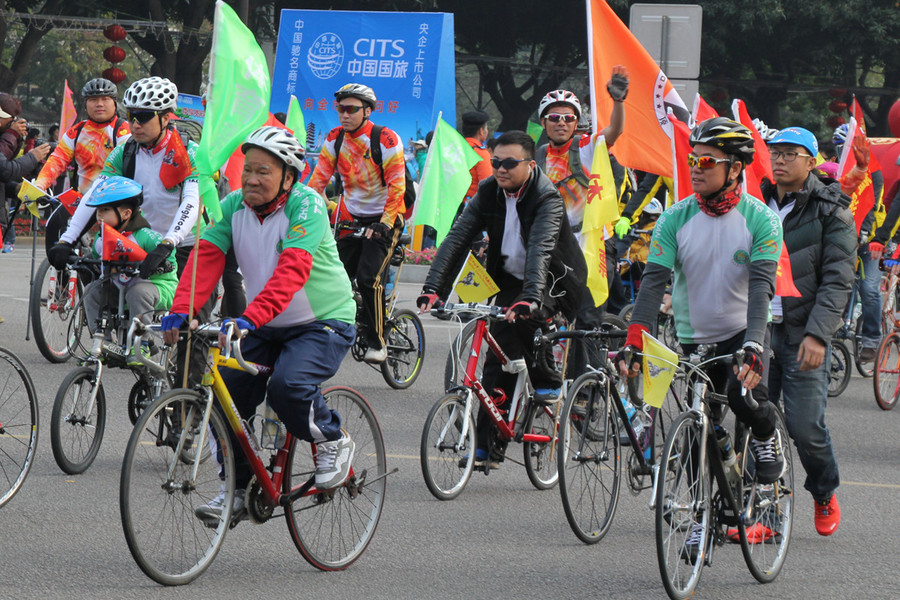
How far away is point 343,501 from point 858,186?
5679 mm

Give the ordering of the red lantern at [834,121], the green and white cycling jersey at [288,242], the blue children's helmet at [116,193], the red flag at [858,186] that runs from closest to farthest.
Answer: the green and white cycling jersey at [288,242] → the blue children's helmet at [116,193] → the red flag at [858,186] → the red lantern at [834,121]

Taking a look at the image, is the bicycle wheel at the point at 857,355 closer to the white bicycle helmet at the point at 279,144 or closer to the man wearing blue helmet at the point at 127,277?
the man wearing blue helmet at the point at 127,277

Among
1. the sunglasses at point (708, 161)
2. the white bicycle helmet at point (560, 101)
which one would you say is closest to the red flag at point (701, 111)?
the white bicycle helmet at point (560, 101)

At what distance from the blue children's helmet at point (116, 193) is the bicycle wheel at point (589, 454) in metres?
3.07

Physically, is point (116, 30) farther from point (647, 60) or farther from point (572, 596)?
point (572, 596)

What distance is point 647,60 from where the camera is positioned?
855cm

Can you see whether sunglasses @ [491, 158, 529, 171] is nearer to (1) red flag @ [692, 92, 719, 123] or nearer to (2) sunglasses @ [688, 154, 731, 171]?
(2) sunglasses @ [688, 154, 731, 171]

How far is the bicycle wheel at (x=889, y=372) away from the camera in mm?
10523

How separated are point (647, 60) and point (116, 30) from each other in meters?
21.9

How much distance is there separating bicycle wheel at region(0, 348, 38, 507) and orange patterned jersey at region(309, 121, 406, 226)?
437 cm

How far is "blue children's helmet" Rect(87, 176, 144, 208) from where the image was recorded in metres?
7.62

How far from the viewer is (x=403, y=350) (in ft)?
34.6

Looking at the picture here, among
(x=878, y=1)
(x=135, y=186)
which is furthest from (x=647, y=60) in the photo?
(x=878, y=1)

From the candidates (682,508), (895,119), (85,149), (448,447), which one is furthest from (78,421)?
(895,119)
